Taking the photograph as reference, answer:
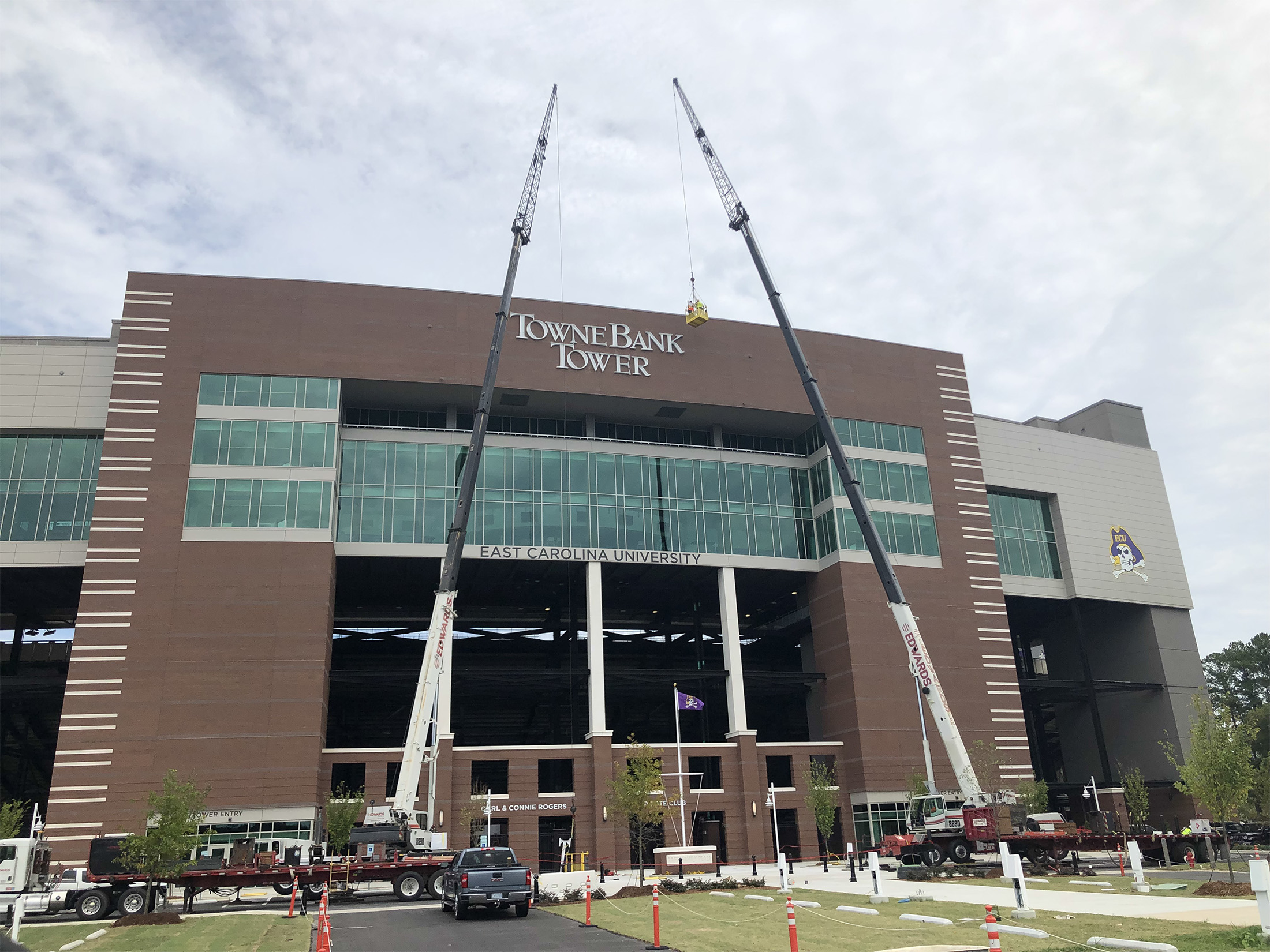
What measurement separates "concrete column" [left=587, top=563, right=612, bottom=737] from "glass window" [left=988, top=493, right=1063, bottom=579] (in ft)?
110

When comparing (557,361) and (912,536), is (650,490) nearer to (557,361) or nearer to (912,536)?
(557,361)

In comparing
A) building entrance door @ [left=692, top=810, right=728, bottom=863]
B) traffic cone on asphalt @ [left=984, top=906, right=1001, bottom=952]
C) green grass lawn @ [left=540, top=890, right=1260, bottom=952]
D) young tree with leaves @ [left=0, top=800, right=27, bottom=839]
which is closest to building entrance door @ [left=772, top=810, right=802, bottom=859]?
building entrance door @ [left=692, top=810, right=728, bottom=863]

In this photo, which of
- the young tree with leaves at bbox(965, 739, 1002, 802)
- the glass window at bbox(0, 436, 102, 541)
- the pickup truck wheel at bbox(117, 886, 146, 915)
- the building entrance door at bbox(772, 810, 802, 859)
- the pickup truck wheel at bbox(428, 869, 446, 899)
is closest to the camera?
the pickup truck wheel at bbox(117, 886, 146, 915)

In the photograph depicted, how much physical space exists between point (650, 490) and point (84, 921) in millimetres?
42238

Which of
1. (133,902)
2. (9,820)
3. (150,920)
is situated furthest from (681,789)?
(9,820)

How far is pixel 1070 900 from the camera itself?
90.2ft

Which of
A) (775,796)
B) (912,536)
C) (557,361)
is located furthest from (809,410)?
(775,796)

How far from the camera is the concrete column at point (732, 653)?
6500cm

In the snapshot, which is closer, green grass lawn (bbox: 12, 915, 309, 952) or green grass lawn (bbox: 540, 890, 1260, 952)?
green grass lawn (bbox: 540, 890, 1260, 952)

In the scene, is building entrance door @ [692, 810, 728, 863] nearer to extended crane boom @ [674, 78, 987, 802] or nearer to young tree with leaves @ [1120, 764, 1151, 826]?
extended crane boom @ [674, 78, 987, 802]

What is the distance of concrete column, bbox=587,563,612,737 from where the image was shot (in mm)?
61844

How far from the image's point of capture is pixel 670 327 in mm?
69375

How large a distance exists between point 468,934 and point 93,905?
18486 mm

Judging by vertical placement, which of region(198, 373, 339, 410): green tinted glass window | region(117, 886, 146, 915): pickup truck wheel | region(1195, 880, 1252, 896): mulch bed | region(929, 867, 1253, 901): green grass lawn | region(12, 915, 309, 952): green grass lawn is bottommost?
region(929, 867, 1253, 901): green grass lawn
